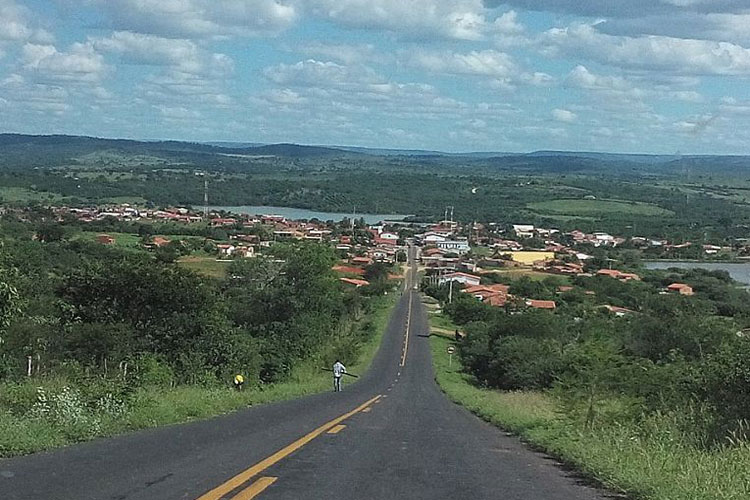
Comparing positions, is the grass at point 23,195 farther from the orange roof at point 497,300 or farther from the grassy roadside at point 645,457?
the grassy roadside at point 645,457

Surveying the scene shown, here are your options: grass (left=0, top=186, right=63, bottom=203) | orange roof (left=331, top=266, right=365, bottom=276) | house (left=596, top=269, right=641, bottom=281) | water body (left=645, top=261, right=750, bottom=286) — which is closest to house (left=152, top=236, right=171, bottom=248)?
orange roof (left=331, top=266, right=365, bottom=276)

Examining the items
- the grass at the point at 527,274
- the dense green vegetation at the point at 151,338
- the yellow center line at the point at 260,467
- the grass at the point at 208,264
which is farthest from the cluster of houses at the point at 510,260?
the yellow center line at the point at 260,467

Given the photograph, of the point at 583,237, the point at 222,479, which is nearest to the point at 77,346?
the point at 222,479

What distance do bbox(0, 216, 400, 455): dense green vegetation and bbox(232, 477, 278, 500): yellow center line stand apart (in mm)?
2871

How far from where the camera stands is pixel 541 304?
252 ft

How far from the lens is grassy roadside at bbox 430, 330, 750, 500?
311 inches

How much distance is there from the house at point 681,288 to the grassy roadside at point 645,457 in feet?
240

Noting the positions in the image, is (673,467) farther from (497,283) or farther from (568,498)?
(497,283)

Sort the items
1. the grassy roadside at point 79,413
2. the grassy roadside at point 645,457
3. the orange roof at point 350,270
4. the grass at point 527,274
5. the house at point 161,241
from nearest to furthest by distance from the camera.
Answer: the grassy roadside at point 645,457 < the grassy roadside at point 79,413 < the house at point 161,241 < the grass at point 527,274 < the orange roof at point 350,270

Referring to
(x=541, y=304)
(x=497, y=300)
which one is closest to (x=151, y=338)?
(x=541, y=304)

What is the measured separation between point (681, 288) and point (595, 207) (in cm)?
10067

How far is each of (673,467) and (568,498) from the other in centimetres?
132

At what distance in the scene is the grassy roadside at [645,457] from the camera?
25.9 ft

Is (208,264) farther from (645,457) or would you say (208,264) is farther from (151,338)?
(645,457)
